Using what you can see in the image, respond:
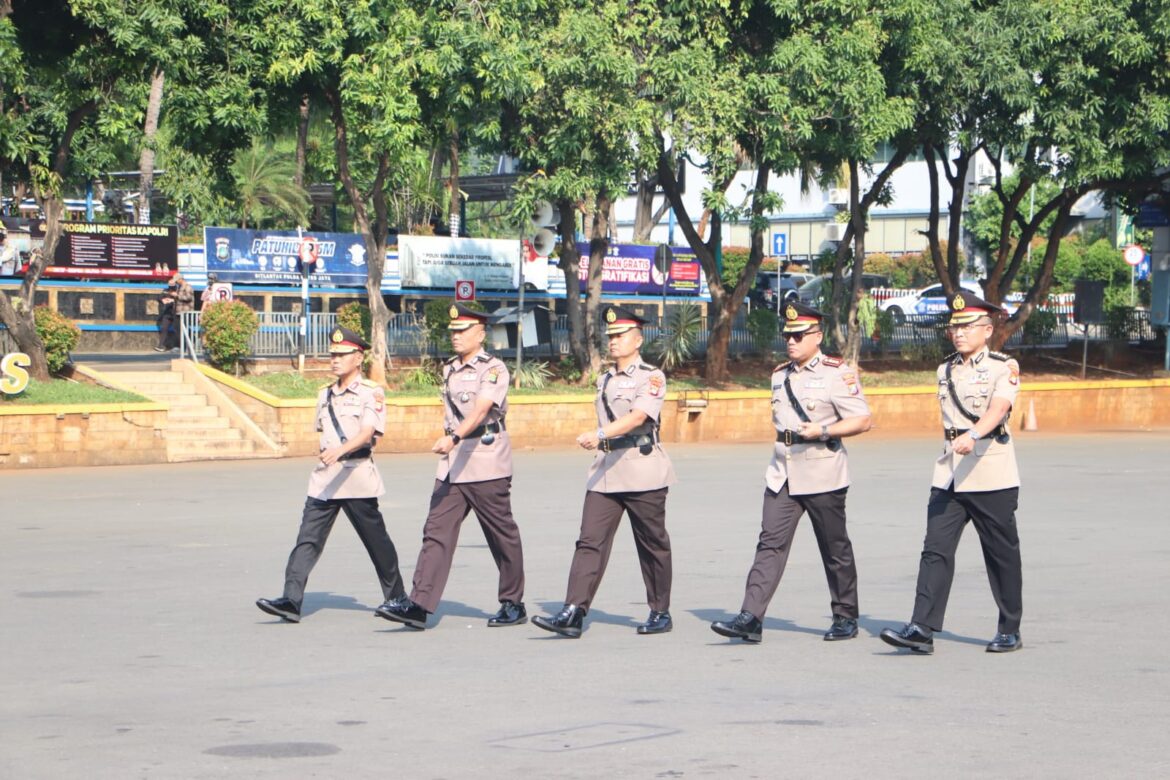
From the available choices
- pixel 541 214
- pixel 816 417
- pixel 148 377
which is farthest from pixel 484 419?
pixel 541 214

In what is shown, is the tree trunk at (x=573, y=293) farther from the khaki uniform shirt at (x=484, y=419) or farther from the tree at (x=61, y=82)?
the khaki uniform shirt at (x=484, y=419)

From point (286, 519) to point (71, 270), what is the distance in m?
15.6

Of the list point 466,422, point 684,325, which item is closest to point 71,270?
point 684,325

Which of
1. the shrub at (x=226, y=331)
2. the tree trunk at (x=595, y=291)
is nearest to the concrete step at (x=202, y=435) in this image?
the shrub at (x=226, y=331)

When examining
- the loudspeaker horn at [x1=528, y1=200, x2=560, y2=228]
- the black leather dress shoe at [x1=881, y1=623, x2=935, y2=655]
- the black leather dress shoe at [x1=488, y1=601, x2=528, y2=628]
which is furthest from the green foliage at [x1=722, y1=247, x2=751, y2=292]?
the black leather dress shoe at [x1=881, y1=623, x2=935, y2=655]

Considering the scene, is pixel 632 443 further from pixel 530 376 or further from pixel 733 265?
pixel 733 265

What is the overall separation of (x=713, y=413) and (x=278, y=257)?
31.1 ft

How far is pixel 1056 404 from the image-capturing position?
90.9 feet

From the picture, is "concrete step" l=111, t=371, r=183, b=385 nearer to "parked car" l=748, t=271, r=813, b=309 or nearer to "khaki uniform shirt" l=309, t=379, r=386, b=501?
"khaki uniform shirt" l=309, t=379, r=386, b=501

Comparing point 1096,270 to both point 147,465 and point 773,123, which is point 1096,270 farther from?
point 147,465

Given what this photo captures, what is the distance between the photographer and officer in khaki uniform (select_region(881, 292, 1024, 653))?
25.8 feet

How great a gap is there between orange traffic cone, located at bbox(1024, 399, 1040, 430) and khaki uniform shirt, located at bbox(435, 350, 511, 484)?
1926 cm

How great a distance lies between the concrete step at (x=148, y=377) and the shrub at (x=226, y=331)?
80 cm

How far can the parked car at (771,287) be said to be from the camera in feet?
152
